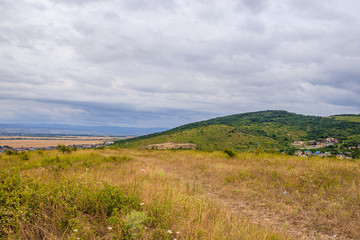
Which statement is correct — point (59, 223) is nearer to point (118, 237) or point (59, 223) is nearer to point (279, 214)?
point (118, 237)

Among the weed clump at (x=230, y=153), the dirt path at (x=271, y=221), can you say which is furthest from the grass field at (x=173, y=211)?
the weed clump at (x=230, y=153)

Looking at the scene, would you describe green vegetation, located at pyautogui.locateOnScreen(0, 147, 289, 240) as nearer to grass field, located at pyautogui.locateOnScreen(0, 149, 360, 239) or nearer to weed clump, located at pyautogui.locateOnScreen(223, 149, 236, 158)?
grass field, located at pyautogui.locateOnScreen(0, 149, 360, 239)

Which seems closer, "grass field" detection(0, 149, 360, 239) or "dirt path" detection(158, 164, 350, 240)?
"grass field" detection(0, 149, 360, 239)

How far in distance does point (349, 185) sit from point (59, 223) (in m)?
10.0

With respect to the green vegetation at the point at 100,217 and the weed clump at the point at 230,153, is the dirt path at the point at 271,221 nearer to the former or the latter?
the green vegetation at the point at 100,217

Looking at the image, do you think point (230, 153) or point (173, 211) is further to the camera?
point (230, 153)

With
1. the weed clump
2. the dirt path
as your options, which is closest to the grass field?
the dirt path

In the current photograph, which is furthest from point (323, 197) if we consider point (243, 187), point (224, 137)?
point (224, 137)

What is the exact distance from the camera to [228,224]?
4426 mm

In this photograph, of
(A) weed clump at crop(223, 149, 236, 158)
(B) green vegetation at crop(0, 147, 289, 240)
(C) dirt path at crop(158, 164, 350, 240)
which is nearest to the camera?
(B) green vegetation at crop(0, 147, 289, 240)

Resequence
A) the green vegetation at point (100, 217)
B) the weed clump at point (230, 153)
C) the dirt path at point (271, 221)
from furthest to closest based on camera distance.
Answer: the weed clump at point (230, 153)
the dirt path at point (271, 221)
the green vegetation at point (100, 217)

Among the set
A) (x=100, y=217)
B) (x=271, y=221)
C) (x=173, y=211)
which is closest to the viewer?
(x=100, y=217)

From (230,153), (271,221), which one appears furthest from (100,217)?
(230,153)

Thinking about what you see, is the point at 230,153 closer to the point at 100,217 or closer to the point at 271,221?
the point at 271,221
